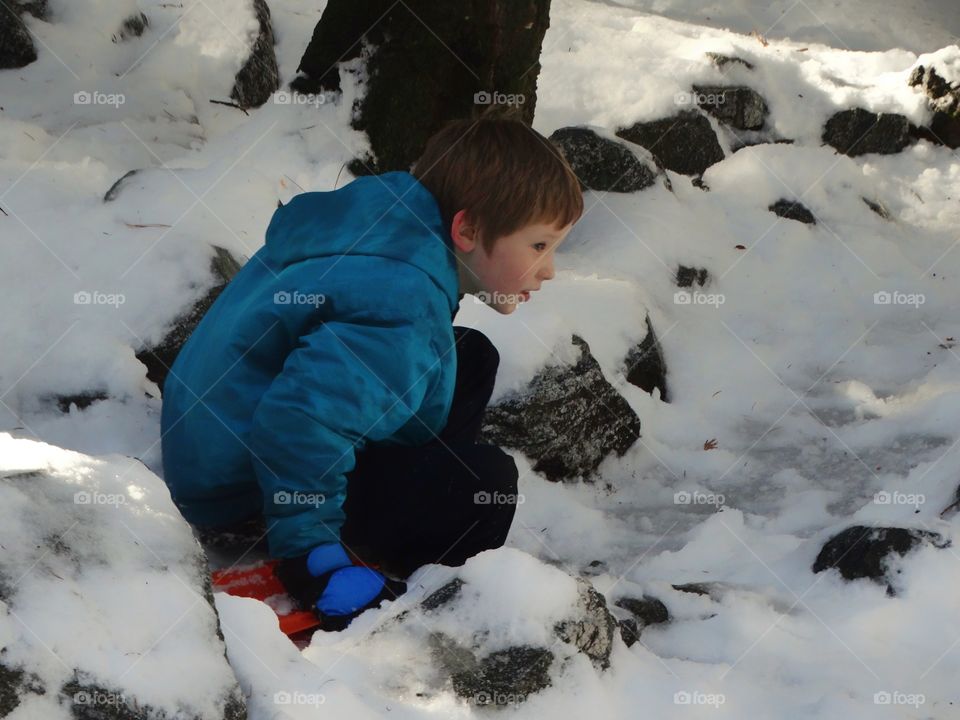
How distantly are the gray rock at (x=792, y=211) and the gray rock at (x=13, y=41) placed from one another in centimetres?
385

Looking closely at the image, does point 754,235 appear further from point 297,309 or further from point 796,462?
point 297,309

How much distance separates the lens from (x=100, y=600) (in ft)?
5.41

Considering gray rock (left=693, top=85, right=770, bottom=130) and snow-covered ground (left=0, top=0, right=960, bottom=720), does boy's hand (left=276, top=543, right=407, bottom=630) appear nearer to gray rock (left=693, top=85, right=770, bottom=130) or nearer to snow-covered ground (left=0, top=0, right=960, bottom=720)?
snow-covered ground (left=0, top=0, right=960, bottom=720)

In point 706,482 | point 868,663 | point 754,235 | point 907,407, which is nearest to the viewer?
point 868,663

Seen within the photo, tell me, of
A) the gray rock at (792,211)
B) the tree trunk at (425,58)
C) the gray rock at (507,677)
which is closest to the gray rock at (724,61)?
the gray rock at (792,211)

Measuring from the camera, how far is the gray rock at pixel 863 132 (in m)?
6.62

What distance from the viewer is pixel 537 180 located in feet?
9.04

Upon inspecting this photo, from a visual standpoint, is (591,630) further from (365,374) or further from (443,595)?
(365,374)

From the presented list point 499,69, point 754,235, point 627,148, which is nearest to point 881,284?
point 754,235

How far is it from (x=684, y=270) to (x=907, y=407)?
128 cm

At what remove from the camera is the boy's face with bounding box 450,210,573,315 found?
2.78 metres

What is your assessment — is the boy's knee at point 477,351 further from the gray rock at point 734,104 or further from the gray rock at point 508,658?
the gray rock at point 734,104

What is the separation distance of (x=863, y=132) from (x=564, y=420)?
12.2ft

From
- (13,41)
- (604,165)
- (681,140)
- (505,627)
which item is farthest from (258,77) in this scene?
(505,627)
